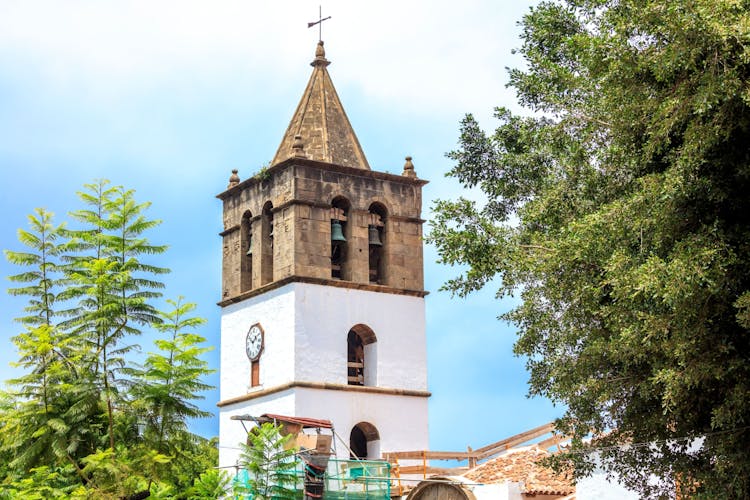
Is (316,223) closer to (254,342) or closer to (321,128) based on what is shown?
(321,128)

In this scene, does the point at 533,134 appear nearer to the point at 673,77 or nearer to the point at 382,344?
the point at 673,77

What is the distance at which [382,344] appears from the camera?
1487 inches

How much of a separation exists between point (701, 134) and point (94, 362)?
52.4 feet

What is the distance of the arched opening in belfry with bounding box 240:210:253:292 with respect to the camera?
39000 millimetres

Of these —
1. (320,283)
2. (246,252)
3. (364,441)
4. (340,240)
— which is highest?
(246,252)

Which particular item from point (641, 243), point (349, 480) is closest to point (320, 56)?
point (349, 480)

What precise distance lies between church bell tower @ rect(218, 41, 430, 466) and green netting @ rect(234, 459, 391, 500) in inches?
284

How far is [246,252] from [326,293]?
383 cm

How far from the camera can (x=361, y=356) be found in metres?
38.0

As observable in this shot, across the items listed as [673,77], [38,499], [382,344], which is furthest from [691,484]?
[382,344]

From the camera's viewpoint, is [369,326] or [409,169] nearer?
[369,326]

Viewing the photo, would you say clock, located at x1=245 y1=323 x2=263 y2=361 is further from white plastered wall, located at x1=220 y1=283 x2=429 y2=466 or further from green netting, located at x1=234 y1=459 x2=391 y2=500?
green netting, located at x1=234 y1=459 x2=391 y2=500

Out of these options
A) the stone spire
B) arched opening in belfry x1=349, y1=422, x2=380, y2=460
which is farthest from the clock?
the stone spire

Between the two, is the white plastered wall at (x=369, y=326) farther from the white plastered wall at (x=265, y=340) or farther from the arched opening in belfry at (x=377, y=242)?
the arched opening in belfry at (x=377, y=242)
